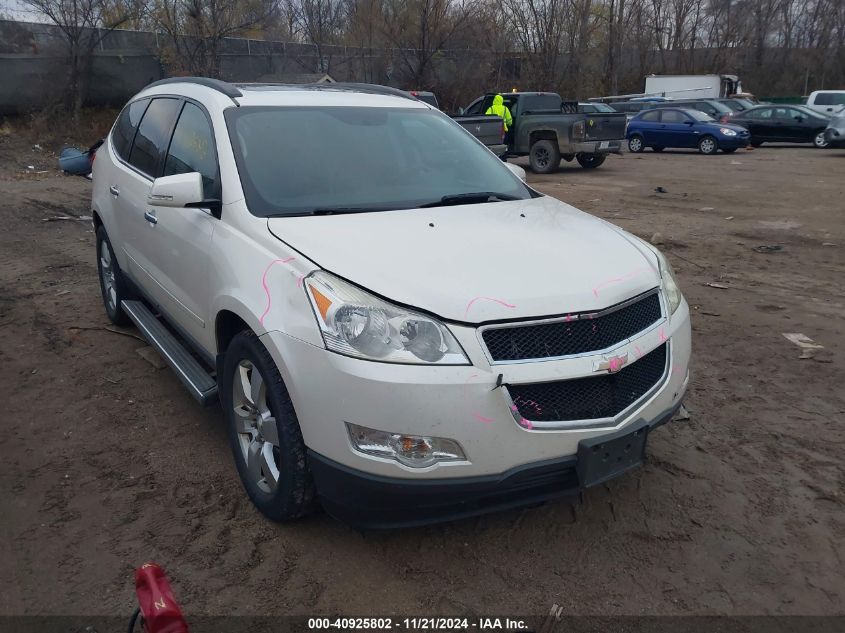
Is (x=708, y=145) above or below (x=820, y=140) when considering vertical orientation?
below

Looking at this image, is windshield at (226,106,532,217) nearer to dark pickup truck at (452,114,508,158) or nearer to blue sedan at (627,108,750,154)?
dark pickup truck at (452,114,508,158)

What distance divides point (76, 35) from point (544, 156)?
490 inches

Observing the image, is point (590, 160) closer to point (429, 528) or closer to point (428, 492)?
point (429, 528)

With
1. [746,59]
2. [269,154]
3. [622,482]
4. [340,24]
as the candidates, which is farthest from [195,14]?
[746,59]

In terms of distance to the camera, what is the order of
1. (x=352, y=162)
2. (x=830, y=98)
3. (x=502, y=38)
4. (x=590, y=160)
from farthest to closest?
(x=502, y=38)
(x=830, y=98)
(x=590, y=160)
(x=352, y=162)

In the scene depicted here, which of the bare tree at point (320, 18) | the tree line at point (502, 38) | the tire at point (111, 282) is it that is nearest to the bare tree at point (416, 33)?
the tree line at point (502, 38)

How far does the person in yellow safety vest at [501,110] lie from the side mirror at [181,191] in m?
14.3

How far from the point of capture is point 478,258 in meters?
3.01

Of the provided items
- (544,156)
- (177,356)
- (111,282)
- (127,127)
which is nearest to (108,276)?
(111,282)

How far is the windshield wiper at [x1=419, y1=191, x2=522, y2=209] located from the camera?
3761 millimetres

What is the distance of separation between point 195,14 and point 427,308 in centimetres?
2202

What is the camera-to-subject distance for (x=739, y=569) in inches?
116

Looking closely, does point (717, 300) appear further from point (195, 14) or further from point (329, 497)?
point (195, 14)

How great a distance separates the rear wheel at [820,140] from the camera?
2375cm
